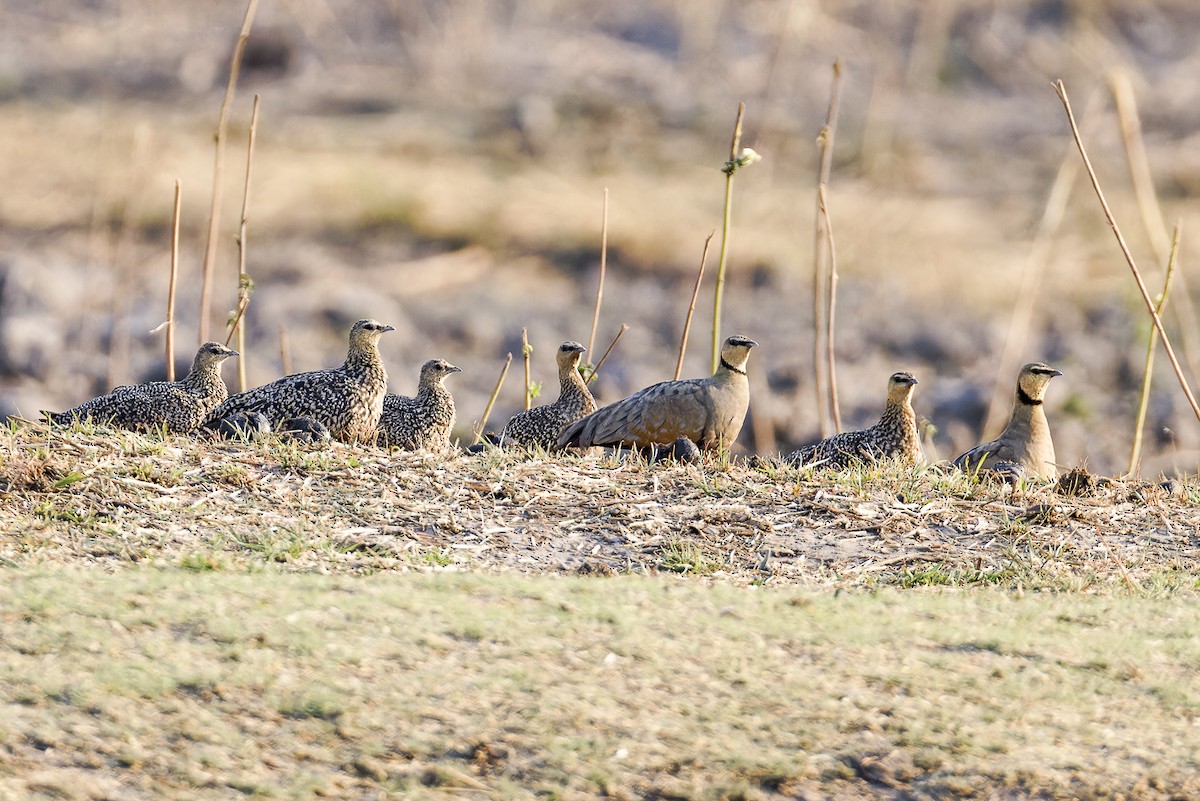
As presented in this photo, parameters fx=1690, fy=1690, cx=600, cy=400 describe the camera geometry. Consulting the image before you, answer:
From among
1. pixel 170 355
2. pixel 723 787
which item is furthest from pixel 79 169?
pixel 723 787

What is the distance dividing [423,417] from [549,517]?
2.60 meters

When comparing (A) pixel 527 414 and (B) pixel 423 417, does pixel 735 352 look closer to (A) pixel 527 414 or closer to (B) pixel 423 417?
(A) pixel 527 414

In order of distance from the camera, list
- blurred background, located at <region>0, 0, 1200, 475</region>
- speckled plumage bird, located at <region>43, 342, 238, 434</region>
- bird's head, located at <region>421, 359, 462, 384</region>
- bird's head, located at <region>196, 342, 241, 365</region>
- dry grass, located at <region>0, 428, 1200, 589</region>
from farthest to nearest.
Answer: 1. blurred background, located at <region>0, 0, 1200, 475</region>
2. bird's head, located at <region>421, 359, 462, 384</region>
3. bird's head, located at <region>196, 342, 241, 365</region>
4. speckled plumage bird, located at <region>43, 342, 238, 434</region>
5. dry grass, located at <region>0, 428, 1200, 589</region>

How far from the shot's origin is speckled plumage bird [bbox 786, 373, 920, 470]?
909 cm

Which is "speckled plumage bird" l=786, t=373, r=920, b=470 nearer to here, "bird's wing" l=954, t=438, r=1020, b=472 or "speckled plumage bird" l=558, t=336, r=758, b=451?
"bird's wing" l=954, t=438, r=1020, b=472

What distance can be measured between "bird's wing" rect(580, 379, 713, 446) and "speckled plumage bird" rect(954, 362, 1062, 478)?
146 cm

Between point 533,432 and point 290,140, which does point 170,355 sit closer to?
point 533,432

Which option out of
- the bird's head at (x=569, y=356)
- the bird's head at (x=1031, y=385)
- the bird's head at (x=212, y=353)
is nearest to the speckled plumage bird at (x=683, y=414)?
the bird's head at (x=569, y=356)

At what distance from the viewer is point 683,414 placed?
920 centimetres

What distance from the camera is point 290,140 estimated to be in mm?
27594

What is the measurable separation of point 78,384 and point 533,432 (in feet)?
32.2

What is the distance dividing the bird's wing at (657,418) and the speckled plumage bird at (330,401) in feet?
3.92

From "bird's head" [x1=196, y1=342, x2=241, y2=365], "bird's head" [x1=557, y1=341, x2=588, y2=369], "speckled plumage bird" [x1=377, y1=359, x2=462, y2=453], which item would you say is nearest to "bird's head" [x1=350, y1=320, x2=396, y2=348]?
"speckled plumage bird" [x1=377, y1=359, x2=462, y2=453]

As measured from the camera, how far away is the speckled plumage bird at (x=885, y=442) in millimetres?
9086
